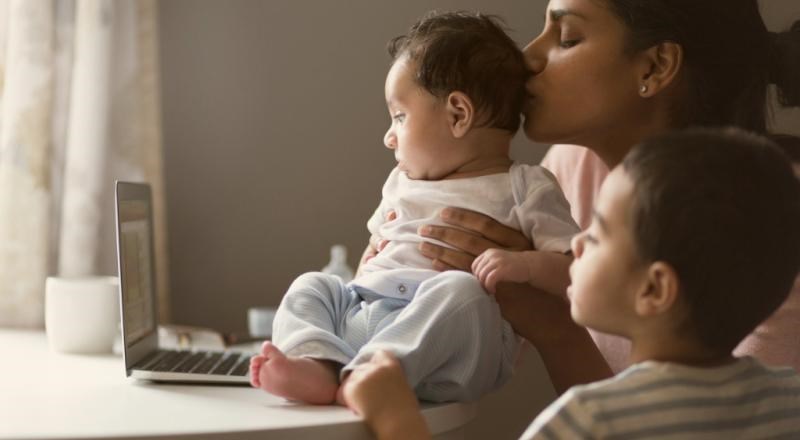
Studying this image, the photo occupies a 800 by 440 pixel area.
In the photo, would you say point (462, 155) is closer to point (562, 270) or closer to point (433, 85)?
point (433, 85)

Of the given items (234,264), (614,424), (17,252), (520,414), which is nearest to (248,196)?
(234,264)

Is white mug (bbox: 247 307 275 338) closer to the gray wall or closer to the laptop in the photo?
the gray wall

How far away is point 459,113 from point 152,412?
0.61 metres

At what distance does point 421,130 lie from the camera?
Answer: 5.02 ft

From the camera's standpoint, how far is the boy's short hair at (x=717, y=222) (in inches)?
38.9

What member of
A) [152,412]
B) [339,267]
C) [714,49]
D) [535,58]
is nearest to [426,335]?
[152,412]

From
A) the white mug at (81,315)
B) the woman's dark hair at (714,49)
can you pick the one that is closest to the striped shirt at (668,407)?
the woman's dark hair at (714,49)

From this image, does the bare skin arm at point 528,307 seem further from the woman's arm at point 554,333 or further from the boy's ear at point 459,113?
the boy's ear at point 459,113

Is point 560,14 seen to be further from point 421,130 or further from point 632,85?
point 421,130

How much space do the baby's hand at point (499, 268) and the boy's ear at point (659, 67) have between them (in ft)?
1.31

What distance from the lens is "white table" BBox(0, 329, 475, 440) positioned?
111 cm

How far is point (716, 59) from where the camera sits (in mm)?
1615

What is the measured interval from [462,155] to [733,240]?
601mm

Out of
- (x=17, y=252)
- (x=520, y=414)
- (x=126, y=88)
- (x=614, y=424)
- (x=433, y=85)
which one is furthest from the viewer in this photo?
(x=520, y=414)
